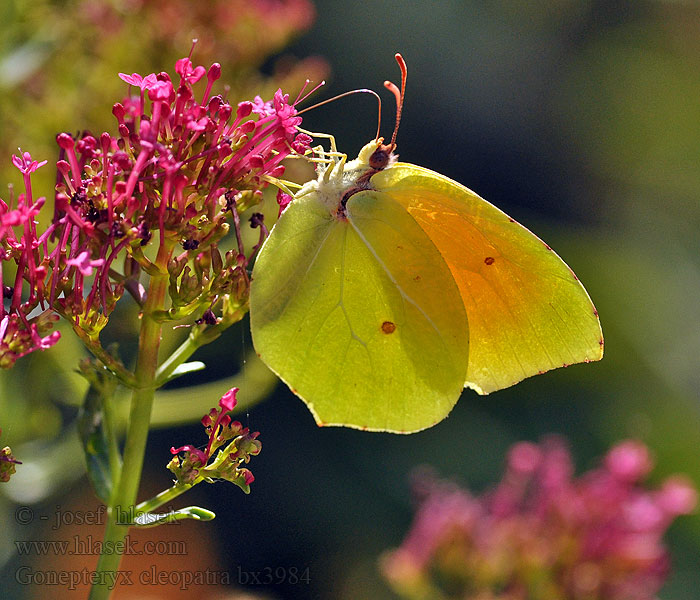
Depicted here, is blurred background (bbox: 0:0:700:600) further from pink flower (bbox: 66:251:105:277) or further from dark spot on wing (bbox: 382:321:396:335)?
pink flower (bbox: 66:251:105:277)

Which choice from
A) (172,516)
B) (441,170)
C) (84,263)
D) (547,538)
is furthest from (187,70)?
(441,170)

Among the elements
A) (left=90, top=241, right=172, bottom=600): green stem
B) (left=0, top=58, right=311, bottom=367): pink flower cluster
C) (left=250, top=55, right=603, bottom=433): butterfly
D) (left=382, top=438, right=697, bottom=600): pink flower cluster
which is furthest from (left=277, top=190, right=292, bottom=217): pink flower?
(left=382, top=438, right=697, bottom=600): pink flower cluster

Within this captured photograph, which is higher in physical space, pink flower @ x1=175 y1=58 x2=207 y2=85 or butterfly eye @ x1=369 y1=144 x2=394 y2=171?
pink flower @ x1=175 y1=58 x2=207 y2=85

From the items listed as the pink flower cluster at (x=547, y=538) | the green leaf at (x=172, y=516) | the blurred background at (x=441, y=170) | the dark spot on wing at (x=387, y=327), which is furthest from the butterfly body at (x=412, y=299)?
the pink flower cluster at (x=547, y=538)

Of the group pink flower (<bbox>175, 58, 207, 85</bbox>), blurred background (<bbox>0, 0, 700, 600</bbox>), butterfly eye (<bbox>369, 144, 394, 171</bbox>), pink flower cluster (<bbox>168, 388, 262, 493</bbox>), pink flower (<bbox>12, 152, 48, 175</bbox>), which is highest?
pink flower (<bbox>175, 58, 207, 85</bbox>)

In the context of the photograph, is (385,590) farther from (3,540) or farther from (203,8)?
(203,8)

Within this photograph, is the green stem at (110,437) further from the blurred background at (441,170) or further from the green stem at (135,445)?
the blurred background at (441,170)

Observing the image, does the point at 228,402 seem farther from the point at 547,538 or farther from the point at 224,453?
the point at 547,538

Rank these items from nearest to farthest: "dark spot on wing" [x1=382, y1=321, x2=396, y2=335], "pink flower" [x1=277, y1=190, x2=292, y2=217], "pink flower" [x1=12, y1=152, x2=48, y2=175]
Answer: "pink flower" [x1=12, y1=152, x2=48, y2=175]
"pink flower" [x1=277, y1=190, x2=292, y2=217]
"dark spot on wing" [x1=382, y1=321, x2=396, y2=335]
